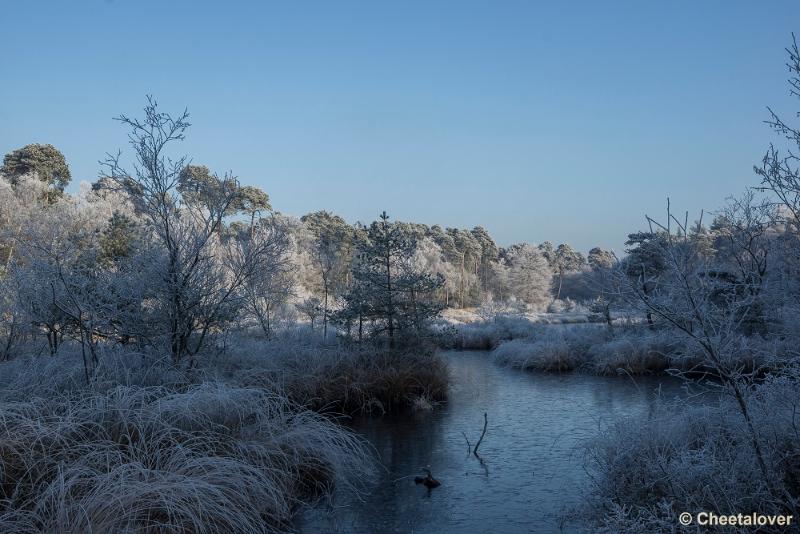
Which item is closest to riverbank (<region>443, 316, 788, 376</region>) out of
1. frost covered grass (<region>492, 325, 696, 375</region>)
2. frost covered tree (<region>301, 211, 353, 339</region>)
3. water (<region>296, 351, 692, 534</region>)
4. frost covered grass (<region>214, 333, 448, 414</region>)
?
frost covered grass (<region>492, 325, 696, 375</region>)

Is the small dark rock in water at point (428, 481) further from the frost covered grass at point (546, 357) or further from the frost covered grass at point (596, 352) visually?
the frost covered grass at point (546, 357)

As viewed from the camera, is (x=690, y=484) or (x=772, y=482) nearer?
(x=772, y=482)

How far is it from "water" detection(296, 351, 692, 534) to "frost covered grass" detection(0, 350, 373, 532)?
1.97 feet

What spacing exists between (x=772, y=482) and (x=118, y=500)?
4.81m

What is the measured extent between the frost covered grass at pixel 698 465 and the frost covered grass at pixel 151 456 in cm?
311

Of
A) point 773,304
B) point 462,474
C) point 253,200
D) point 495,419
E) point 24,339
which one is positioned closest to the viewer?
point 773,304

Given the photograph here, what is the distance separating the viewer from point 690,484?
15.9 feet

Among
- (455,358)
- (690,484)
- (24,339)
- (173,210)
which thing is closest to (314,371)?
(173,210)

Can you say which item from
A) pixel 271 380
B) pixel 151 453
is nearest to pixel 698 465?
pixel 151 453

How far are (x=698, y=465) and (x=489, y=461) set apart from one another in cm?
431

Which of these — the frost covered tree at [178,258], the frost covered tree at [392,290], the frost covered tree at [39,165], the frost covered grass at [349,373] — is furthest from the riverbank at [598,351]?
the frost covered tree at [39,165]

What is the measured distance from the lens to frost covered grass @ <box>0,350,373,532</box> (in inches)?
196

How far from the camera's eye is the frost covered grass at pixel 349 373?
11992mm

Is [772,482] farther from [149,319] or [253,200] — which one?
[253,200]
